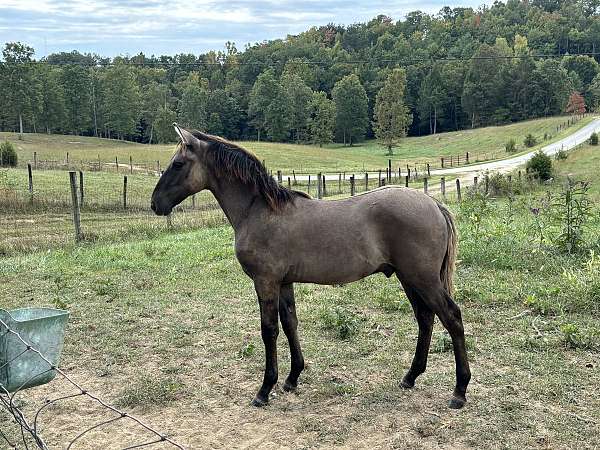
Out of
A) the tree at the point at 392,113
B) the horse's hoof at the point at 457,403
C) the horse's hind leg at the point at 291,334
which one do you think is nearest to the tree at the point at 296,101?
the tree at the point at 392,113

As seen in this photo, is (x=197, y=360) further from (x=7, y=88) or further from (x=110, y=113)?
(x=110, y=113)

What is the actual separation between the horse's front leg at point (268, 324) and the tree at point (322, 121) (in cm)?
7204

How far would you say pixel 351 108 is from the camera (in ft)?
265

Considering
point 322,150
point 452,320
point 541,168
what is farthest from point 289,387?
point 322,150

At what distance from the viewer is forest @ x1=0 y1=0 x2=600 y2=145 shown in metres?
69.8

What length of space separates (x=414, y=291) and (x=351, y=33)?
133m

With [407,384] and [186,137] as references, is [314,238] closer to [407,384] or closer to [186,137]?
[186,137]

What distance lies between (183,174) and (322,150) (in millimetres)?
60619

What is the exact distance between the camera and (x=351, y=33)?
426ft

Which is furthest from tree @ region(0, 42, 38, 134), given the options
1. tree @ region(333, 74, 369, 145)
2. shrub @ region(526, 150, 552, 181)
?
shrub @ region(526, 150, 552, 181)

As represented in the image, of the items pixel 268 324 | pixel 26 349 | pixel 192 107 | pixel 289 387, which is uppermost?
pixel 192 107

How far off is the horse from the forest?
204 ft

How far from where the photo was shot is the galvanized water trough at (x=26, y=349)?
3.54 m

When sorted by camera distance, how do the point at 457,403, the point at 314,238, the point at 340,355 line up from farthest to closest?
the point at 340,355, the point at 314,238, the point at 457,403
